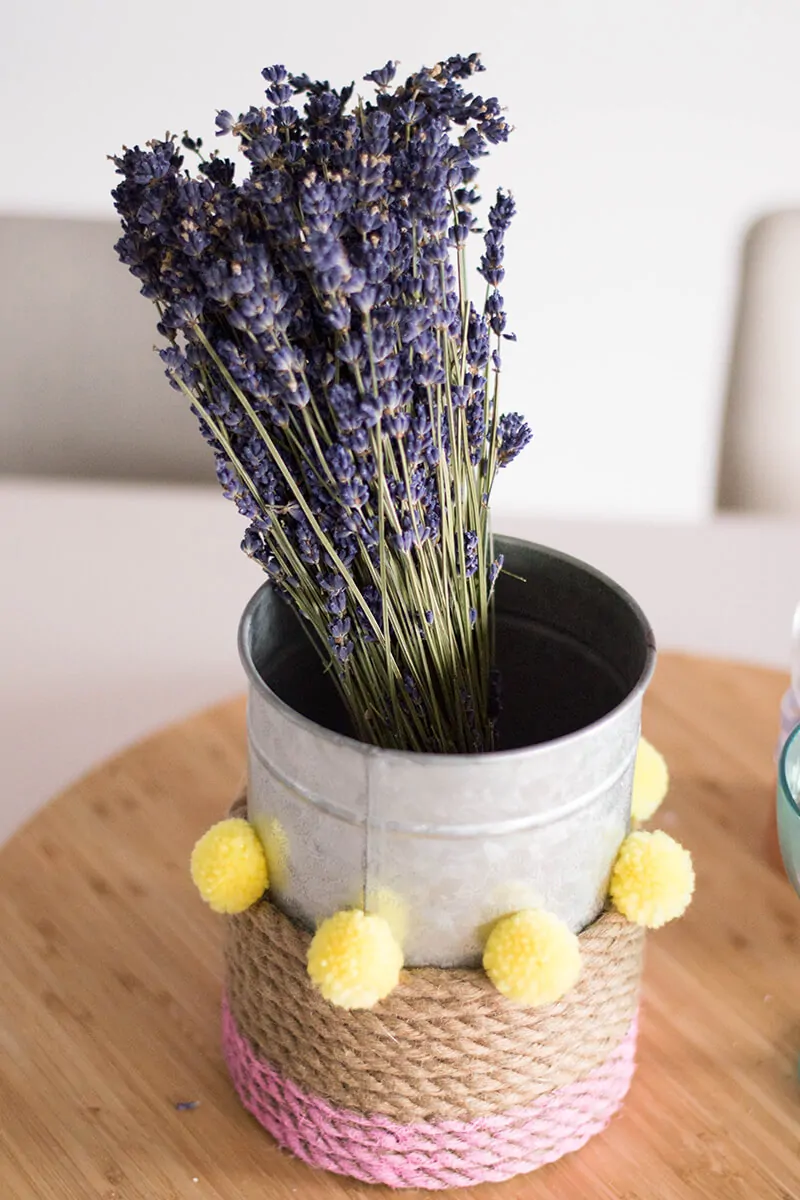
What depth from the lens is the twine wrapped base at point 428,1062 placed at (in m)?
0.63

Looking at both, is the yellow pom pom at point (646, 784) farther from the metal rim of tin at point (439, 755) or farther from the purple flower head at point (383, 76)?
the purple flower head at point (383, 76)

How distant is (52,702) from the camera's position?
4.01ft

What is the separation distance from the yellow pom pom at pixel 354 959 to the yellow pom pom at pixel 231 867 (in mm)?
57

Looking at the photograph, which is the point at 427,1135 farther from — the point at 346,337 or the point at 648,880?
the point at 346,337

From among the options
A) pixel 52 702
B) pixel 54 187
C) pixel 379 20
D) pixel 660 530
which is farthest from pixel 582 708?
pixel 54 187

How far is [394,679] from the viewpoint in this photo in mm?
626

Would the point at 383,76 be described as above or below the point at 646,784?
above

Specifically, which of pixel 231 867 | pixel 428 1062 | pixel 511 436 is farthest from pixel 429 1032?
pixel 511 436

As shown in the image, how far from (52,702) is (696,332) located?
121cm

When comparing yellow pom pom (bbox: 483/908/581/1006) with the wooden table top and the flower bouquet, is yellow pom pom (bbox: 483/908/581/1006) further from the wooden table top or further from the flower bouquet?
the wooden table top

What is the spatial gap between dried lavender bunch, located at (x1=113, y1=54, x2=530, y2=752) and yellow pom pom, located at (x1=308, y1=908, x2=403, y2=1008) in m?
0.10

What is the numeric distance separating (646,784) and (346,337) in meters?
0.35

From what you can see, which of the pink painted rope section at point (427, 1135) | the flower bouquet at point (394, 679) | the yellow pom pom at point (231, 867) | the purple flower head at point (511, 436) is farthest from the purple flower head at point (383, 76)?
the pink painted rope section at point (427, 1135)

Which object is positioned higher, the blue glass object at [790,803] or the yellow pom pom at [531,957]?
the blue glass object at [790,803]
